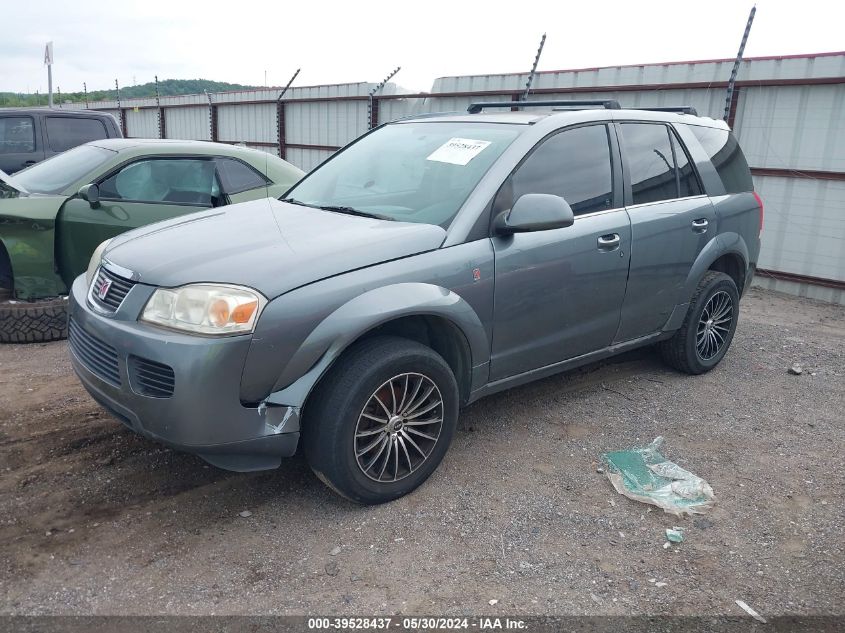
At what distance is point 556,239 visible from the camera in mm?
3785

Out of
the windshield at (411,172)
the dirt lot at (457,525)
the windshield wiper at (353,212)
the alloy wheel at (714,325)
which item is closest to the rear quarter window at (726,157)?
the alloy wheel at (714,325)

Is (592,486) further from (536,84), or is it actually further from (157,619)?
(536,84)

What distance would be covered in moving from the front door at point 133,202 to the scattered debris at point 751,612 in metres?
5.03

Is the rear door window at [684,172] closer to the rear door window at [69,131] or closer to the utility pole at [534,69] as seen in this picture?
the utility pole at [534,69]

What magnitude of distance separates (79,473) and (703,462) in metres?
3.26

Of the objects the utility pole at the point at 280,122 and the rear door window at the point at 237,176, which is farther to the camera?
the utility pole at the point at 280,122

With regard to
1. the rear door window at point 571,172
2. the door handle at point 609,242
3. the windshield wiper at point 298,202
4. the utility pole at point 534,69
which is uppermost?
the utility pole at point 534,69

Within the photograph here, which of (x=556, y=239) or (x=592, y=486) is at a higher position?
(x=556, y=239)

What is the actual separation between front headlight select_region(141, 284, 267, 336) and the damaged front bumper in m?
0.04

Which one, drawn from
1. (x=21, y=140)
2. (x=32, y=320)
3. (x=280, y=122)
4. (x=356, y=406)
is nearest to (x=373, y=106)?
(x=280, y=122)

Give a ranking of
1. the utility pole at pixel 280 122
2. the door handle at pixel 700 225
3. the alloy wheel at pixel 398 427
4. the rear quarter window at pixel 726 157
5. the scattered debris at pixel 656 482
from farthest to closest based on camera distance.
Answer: the utility pole at pixel 280 122 → the rear quarter window at pixel 726 157 → the door handle at pixel 700 225 → the scattered debris at pixel 656 482 → the alloy wheel at pixel 398 427

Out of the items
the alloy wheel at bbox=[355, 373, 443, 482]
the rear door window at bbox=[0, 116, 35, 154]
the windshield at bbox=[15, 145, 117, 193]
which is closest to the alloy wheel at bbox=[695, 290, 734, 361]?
the alloy wheel at bbox=[355, 373, 443, 482]

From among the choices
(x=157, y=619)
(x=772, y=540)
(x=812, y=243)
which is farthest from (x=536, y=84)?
(x=157, y=619)

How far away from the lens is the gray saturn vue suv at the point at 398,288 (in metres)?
2.86
